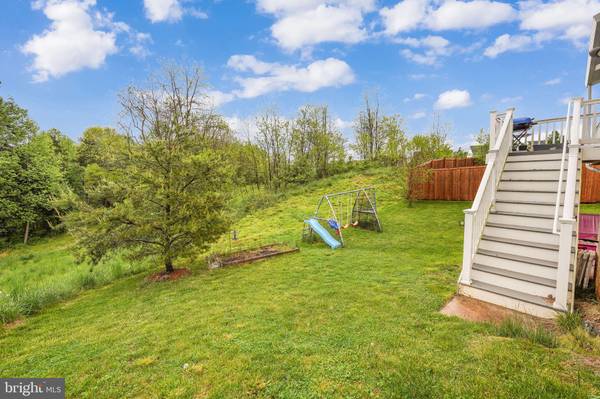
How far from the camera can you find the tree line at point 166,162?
614 cm

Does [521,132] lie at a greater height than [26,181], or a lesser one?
greater

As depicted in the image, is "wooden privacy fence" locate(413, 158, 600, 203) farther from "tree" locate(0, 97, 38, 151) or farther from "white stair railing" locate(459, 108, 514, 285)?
"tree" locate(0, 97, 38, 151)

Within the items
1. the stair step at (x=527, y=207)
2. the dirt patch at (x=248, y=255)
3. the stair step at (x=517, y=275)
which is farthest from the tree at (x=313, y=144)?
the stair step at (x=517, y=275)

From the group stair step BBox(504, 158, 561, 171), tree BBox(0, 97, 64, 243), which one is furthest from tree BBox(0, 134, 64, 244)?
stair step BBox(504, 158, 561, 171)

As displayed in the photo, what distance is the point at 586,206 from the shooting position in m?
9.70

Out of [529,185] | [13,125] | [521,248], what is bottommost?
[521,248]

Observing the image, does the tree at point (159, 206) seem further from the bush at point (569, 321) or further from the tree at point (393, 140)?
the tree at point (393, 140)

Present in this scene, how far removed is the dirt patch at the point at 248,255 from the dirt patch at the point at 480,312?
489cm

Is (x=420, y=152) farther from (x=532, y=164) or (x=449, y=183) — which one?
(x=532, y=164)

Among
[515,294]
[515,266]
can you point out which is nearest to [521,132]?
[515,266]

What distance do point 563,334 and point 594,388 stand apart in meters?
1.24

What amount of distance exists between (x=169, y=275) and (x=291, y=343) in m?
5.04

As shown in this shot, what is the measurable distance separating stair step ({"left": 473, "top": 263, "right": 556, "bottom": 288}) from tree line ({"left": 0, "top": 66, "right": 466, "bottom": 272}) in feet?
18.3

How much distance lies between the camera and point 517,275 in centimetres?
388
